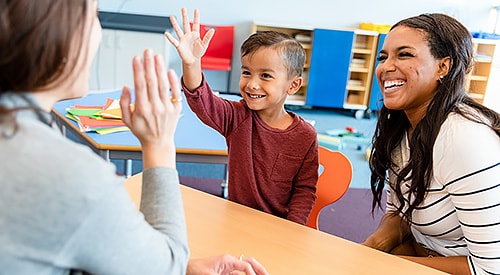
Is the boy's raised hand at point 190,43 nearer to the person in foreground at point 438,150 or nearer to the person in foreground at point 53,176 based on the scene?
the person in foreground at point 438,150

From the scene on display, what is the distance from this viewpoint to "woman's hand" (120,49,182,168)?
79 cm

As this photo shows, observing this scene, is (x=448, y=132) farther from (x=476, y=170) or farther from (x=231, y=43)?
(x=231, y=43)

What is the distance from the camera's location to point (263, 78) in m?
1.60

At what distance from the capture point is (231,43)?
5305 millimetres

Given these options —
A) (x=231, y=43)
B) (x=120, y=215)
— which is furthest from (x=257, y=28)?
(x=120, y=215)

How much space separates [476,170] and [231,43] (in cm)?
425

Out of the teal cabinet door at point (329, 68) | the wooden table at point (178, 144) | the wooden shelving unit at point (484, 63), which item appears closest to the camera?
the wooden table at point (178, 144)

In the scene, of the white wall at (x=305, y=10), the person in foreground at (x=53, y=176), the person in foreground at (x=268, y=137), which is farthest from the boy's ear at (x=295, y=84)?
the white wall at (x=305, y=10)

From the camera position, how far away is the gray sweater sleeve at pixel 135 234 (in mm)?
633

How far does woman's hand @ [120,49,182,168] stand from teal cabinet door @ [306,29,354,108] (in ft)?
14.8

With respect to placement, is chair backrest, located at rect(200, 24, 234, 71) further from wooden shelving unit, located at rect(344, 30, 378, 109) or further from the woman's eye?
the woman's eye

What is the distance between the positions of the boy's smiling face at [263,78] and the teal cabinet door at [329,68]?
145 inches

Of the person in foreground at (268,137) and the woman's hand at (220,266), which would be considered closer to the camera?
the woman's hand at (220,266)

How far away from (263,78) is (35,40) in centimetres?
104
